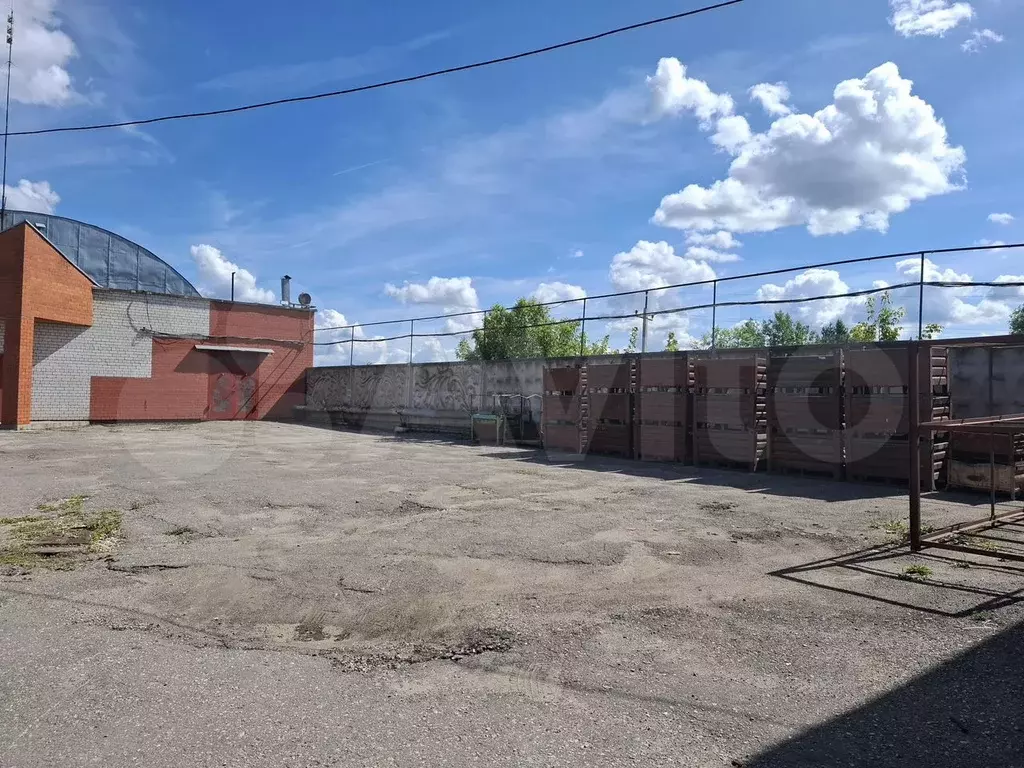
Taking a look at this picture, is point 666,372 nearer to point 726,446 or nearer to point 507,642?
point 726,446

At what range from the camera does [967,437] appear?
10766 millimetres

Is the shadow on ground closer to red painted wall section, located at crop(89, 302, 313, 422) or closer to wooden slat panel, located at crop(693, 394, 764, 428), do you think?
wooden slat panel, located at crop(693, 394, 764, 428)

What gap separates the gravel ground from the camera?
10.5 feet

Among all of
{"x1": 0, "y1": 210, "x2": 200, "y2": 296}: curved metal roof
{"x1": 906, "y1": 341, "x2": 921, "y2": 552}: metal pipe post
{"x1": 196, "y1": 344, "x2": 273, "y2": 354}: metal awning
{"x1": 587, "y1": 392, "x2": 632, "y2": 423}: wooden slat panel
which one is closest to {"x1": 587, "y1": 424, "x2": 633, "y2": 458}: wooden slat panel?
{"x1": 587, "y1": 392, "x2": 632, "y2": 423}: wooden slat panel

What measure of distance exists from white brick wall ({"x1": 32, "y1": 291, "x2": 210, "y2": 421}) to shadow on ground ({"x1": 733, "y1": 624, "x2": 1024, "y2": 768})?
88.9 ft

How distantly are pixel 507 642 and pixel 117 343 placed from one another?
25978mm

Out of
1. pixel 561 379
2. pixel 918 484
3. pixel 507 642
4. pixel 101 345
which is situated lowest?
pixel 507 642

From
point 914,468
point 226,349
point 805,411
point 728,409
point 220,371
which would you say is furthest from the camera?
point 220,371

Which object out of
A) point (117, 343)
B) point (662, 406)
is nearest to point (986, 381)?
point (662, 406)

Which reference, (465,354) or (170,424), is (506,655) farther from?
(170,424)

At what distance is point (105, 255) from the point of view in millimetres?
32844

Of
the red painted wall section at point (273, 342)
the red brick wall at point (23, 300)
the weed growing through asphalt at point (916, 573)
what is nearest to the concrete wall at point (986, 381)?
the weed growing through asphalt at point (916, 573)

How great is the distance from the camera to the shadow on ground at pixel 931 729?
3.03 meters

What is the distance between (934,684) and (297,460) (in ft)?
43.0
